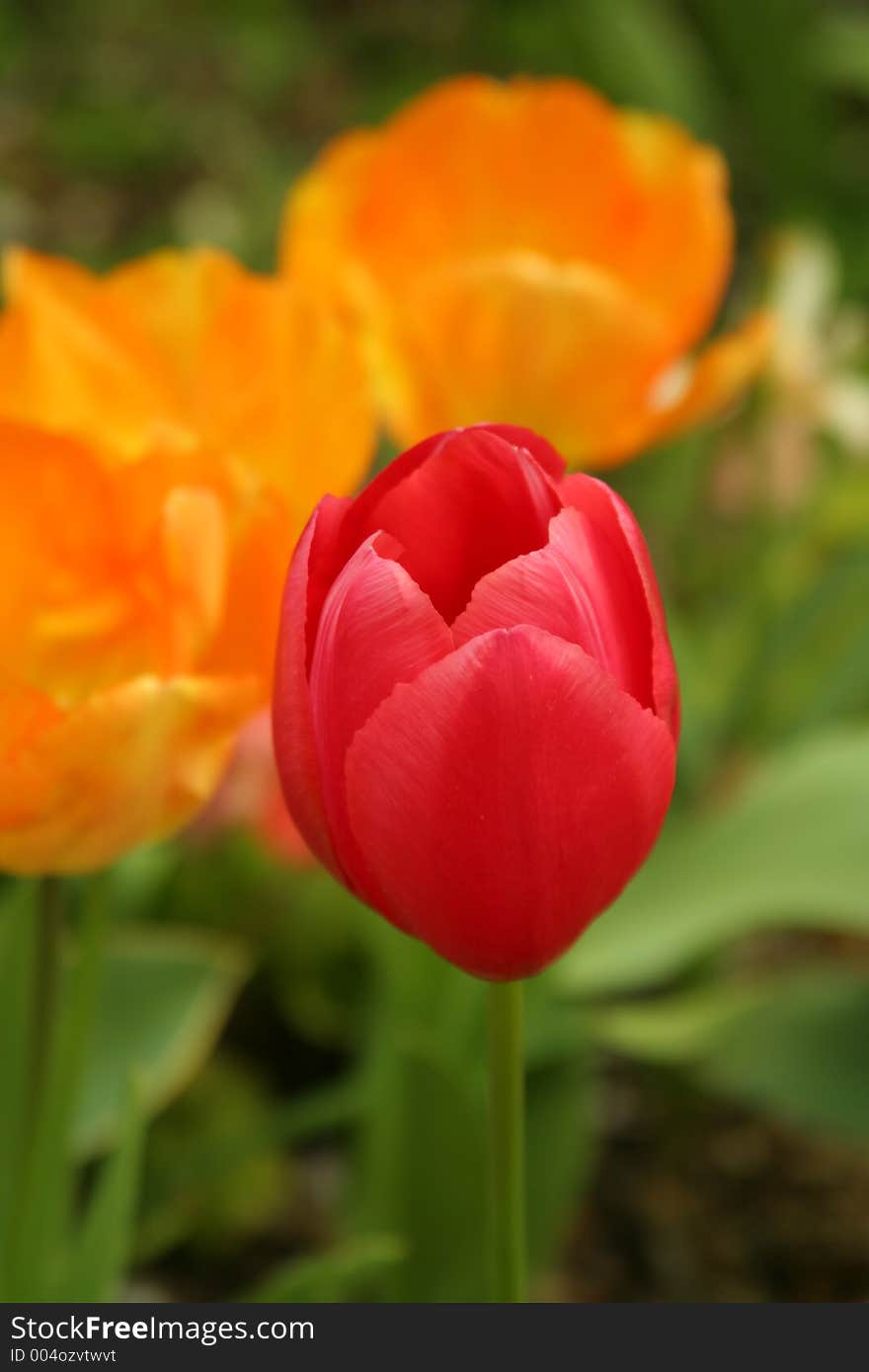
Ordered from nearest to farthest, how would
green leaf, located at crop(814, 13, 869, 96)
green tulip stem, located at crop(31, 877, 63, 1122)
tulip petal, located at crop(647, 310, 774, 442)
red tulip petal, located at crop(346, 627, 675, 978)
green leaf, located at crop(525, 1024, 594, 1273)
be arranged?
red tulip petal, located at crop(346, 627, 675, 978)
green tulip stem, located at crop(31, 877, 63, 1122)
tulip petal, located at crop(647, 310, 774, 442)
green leaf, located at crop(525, 1024, 594, 1273)
green leaf, located at crop(814, 13, 869, 96)

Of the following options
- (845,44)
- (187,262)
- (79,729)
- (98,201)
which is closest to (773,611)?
(187,262)

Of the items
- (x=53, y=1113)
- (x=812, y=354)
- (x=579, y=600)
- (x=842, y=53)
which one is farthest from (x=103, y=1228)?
(x=842, y=53)

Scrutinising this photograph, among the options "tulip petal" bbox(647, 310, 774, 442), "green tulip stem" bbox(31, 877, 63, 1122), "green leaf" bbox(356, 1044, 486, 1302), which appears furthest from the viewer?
"green leaf" bbox(356, 1044, 486, 1302)

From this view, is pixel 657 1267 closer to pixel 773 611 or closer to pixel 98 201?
pixel 773 611

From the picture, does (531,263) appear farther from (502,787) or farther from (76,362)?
(502,787)

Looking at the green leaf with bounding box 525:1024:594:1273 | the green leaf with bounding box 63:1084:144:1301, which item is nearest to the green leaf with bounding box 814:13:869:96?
the green leaf with bounding box 525:1024:594:1273

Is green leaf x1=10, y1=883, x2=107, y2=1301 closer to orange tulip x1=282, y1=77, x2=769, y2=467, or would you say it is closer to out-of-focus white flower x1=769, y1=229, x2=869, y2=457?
orange tulip x1=282, y1=77, x2=769, y2=467

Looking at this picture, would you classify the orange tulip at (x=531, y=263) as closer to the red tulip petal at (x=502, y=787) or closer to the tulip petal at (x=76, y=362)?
the tulip petal at (x=76, y=362)
